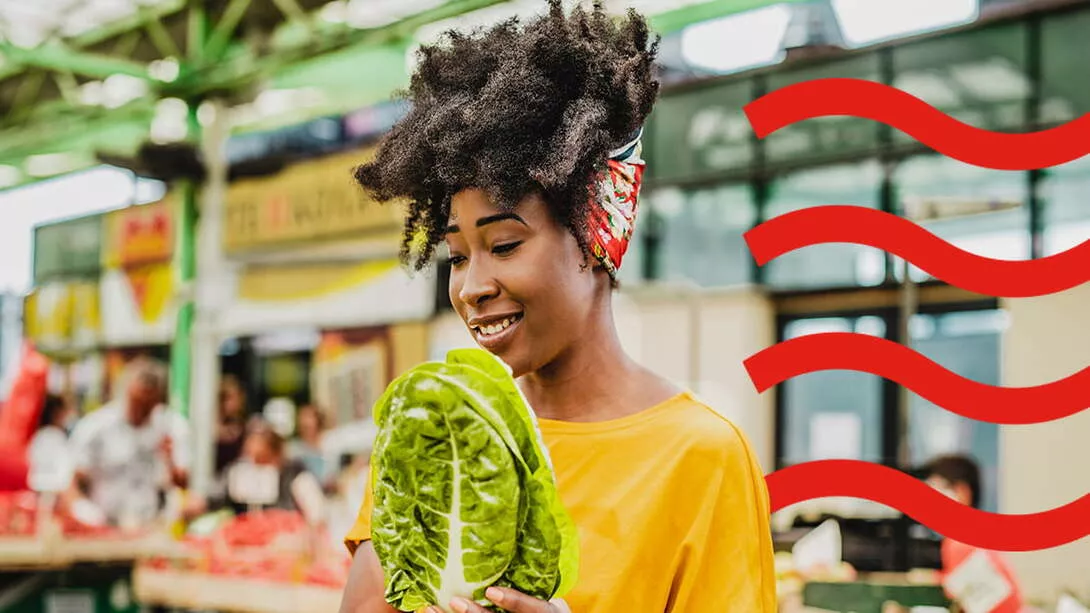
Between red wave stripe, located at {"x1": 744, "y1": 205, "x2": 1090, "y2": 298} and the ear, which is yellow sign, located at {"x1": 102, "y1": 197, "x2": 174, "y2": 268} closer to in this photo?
the ear

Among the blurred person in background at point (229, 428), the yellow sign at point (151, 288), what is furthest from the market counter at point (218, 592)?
the yellow sign at point (151, 288)

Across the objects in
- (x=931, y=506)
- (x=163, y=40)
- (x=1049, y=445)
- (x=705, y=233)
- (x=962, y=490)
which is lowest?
(x=962, y=490)

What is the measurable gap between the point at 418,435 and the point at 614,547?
341 millimetres

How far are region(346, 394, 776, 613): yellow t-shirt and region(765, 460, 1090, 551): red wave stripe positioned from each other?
0.67 metres

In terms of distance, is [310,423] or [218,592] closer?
[218,592]

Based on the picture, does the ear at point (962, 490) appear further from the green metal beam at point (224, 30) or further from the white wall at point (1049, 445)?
the green metal beam at point (224, 30)

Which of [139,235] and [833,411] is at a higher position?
[139,235]

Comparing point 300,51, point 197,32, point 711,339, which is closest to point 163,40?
point 197,32

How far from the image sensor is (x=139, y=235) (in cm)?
1535

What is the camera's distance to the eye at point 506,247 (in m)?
1.62

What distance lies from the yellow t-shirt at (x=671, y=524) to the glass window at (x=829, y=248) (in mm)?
6943

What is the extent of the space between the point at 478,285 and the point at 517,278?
0.05 metres

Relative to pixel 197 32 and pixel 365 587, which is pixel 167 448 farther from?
pixel 365 587

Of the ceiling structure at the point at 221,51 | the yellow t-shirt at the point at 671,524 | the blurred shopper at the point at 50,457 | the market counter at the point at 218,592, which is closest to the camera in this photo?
the yellow t-shirt at the point at 671,524
